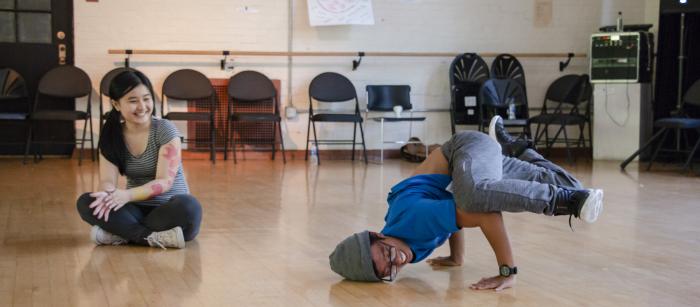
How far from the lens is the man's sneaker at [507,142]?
137 inches

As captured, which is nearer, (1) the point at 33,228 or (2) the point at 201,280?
(2) the point at 201,280

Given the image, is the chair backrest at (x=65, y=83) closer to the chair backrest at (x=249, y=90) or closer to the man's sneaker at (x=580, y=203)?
the chair backrest at (x=249, y=90)

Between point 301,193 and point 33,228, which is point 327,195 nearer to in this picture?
→ point 301,193

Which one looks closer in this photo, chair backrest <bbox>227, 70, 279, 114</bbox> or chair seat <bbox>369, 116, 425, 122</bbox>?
chair backrest <bbox>227, 70, 279, 114</bbox>

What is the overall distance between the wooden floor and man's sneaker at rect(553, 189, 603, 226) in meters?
0.31

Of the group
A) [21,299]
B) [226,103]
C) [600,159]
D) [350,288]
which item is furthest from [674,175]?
[21,299]

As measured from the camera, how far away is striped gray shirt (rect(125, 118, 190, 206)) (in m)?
3.63

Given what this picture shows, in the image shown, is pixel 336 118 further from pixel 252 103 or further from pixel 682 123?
pixel 682 123

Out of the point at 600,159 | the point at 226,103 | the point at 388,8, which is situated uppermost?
the point at 388,8

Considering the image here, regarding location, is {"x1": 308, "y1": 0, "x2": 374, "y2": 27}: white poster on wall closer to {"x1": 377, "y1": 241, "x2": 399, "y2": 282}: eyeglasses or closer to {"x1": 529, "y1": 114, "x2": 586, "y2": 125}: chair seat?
{"x1": 529, "y1": 114, "x2": 586, "y2": 125}: chair seat

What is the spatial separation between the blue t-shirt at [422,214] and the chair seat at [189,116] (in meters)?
5.40

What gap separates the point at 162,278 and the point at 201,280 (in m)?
0.15

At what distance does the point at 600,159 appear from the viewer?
29.6 ft

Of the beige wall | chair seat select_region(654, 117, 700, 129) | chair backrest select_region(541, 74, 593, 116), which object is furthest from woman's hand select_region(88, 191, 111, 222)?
chair backrest select_region(541, 74, 593, 116)
